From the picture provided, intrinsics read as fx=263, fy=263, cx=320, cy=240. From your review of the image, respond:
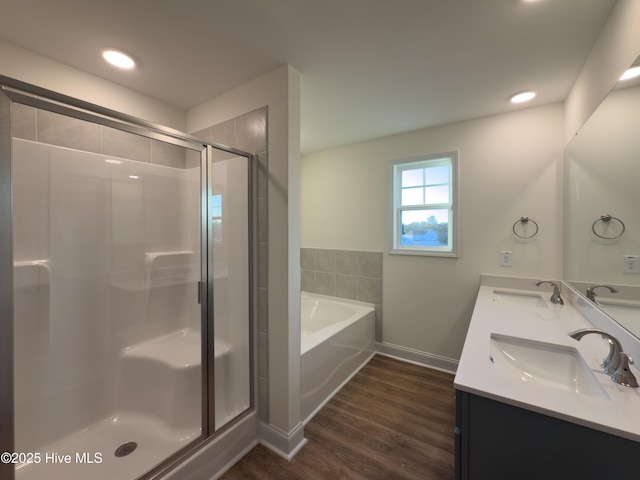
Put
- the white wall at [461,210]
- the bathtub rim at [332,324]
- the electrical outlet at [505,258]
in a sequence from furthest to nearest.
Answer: the electrical outlet at [505,258]
the white wall at [461,210]
the bathtub rim at [332,324]

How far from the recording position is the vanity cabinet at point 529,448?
2.50 feet

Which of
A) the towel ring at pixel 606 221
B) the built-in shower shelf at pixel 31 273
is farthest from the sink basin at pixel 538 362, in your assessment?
the built-in shower shelf at pixel 31 273

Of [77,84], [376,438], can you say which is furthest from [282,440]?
[77,84]

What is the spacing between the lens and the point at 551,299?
191cm

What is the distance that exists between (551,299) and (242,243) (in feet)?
7.37

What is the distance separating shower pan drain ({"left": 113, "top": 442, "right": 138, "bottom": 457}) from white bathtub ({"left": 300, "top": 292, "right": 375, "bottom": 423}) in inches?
42.3

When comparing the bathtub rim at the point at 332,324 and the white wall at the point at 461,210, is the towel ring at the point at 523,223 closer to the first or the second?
the white wall at the point at 461,210

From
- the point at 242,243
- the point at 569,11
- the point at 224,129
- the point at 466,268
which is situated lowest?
the point at 466,268

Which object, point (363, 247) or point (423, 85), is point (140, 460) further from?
point (423, 85)

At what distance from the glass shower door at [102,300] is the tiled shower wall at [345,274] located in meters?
1.70

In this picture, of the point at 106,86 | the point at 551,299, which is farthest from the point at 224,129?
the point at 551,299

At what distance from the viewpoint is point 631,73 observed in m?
1.11

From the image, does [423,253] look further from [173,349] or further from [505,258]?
[173,349]

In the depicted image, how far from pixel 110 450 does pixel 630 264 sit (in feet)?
9.69
